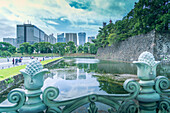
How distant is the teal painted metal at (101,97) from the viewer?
157cm

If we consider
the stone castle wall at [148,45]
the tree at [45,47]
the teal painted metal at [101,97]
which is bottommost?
the teal painted metal at [101,97]

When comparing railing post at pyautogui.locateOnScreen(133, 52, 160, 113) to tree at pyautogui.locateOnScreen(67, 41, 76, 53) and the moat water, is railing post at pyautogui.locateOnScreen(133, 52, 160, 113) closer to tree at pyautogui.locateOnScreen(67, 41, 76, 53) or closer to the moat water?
the moat water

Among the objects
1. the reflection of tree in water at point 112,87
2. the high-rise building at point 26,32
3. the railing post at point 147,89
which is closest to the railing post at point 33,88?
the railing post at point 147,89

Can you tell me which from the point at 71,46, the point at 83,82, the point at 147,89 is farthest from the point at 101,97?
the point at 71,46

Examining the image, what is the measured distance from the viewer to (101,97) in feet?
5.69

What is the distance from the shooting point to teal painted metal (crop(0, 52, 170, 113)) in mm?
1574

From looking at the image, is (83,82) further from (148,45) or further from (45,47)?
(45,47)

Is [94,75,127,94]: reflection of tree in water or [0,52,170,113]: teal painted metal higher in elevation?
[0,52,170,113]: teal painted metal

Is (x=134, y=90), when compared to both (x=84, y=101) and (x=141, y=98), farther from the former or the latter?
(x=84, y=101)

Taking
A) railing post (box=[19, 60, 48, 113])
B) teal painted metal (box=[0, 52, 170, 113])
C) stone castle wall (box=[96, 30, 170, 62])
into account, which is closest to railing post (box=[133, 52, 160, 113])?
teal painted metal (box=[0, 52, 170, 113])

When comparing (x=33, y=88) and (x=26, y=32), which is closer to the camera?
(x=33, y=88)

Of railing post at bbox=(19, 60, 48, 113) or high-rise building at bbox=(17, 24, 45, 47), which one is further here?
high-rise building at bbox=(17, 24, 45, 47)

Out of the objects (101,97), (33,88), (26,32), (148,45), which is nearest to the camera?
(33,88)

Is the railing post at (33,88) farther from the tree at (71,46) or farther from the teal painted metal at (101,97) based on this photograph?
the tree at (71,46)
